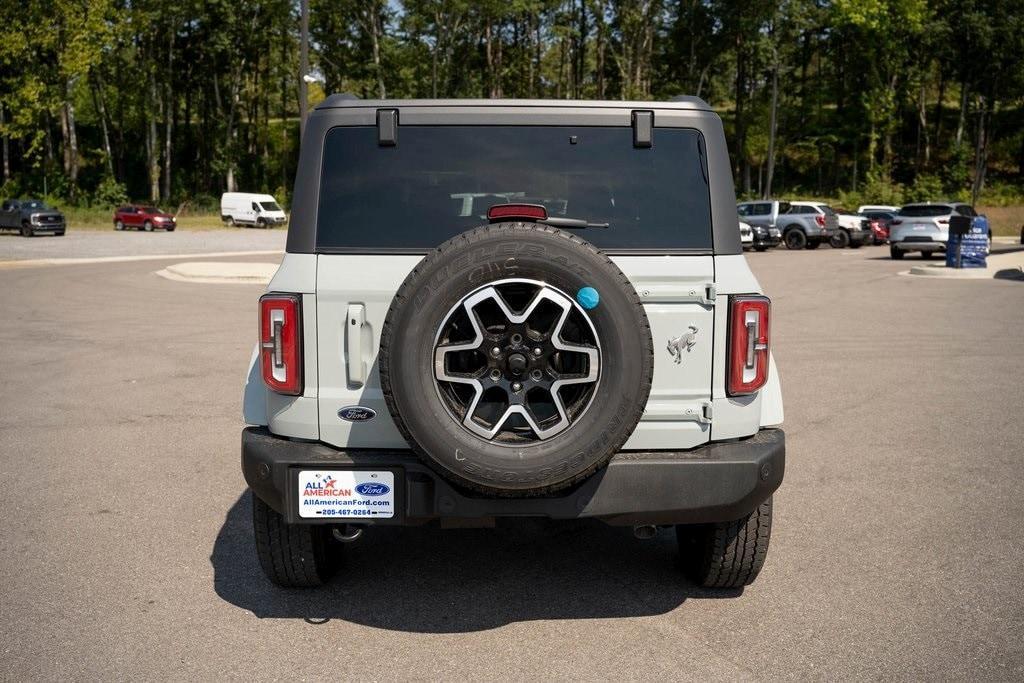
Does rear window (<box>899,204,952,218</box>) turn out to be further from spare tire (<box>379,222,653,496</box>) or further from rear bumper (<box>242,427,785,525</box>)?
spare tire (<box>379,222,653,496</box>)

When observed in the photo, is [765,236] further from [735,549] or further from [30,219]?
[735,549]

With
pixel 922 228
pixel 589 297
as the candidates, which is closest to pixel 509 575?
pixel 589 297

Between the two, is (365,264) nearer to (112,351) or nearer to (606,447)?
(606,447)

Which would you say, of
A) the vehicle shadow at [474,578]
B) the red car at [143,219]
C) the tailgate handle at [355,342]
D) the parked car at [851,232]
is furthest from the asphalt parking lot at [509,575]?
the red car at [143,219]

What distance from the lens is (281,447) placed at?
3896mm

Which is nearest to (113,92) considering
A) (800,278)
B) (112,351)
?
(800,278)

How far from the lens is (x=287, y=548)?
429 centimetres

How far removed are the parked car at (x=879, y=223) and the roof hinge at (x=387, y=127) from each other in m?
38.0

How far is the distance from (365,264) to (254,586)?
5.35ft

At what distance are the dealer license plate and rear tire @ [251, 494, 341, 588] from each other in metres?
0.47

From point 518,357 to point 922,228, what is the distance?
2909cm

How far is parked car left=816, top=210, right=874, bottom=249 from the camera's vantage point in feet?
123

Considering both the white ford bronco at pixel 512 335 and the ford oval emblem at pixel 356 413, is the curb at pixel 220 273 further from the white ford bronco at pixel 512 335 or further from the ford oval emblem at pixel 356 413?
the ford oval emblem at pixel 356 413

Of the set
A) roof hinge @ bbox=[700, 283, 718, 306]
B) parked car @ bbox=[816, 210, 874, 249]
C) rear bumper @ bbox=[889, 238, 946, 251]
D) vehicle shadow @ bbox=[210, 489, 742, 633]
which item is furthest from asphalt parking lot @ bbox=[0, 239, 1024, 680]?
parked car @ bbox=[816, 210, 874, 249]
